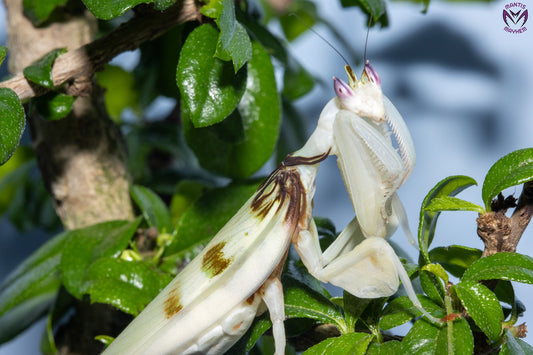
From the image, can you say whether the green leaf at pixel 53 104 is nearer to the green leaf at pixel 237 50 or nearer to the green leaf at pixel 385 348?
the green leaf at pixel 237 50

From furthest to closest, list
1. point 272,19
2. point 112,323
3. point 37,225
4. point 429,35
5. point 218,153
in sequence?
point 429,35 → point 272,19 → point 37,225 → point 112,323 → point 218,153

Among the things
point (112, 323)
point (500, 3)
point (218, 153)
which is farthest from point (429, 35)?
point (112, 323)

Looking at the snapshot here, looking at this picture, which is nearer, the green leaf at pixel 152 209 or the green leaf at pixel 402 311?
the green leaf at pixel 402 311

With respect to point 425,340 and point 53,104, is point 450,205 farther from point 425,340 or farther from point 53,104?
point 53,104

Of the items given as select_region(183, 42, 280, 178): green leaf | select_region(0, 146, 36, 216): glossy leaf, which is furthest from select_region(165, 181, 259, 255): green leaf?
select_region(0, 146, 36, 216): glossy leaf

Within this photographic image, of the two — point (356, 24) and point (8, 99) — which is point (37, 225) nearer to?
point (8, 99)

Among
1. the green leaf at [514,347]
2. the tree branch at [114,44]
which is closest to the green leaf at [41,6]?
the tree branch at [114,44]

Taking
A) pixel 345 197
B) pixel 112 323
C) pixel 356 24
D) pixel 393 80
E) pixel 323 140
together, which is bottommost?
pixel 345 197

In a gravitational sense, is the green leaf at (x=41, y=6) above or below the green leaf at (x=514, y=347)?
above
